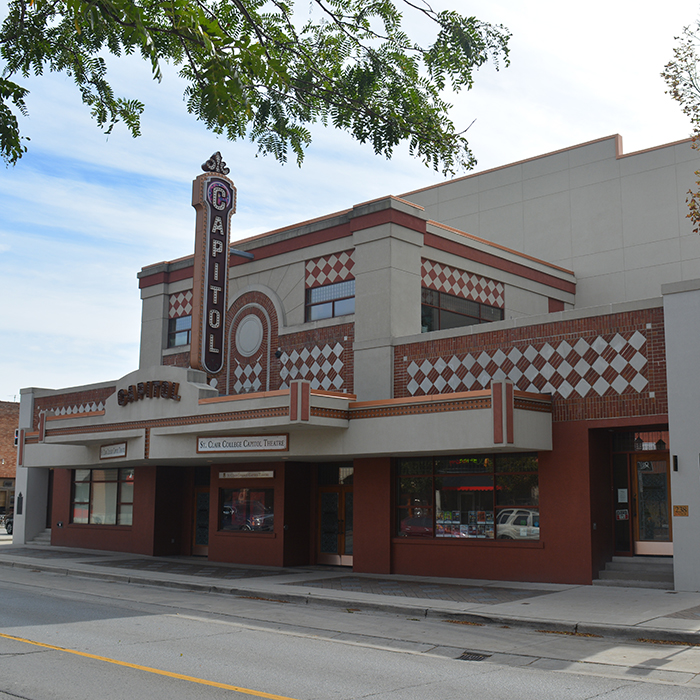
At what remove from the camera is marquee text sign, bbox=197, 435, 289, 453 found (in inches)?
824

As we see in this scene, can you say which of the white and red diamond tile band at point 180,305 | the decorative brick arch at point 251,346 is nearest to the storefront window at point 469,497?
the decorative brick arch at point 251,346

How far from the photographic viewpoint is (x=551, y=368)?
18938 mm

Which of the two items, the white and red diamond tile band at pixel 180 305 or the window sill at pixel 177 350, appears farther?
the white and red diamond tile band at pixel 180 305

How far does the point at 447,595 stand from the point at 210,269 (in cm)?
1222

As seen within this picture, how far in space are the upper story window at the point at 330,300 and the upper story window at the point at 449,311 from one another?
2058 mm

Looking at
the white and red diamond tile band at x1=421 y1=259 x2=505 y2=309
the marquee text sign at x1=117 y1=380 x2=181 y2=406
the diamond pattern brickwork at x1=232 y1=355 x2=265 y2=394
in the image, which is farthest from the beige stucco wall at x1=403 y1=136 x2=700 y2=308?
the marquee text sign at x1=117 y1=380 x2=181 y2=406

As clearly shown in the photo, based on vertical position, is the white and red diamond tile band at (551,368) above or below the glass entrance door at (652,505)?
above

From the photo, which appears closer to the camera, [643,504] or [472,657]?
[472,657]

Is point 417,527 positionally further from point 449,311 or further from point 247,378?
point 247,378

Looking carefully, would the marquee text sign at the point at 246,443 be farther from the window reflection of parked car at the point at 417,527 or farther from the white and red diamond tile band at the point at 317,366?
the window reflection of parked car at the point at 417,527

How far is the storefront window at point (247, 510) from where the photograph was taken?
2375cm

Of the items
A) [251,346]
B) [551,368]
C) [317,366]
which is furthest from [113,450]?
[551,368]

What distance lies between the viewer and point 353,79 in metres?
8.02

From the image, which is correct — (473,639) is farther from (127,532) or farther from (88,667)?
(127,532)
